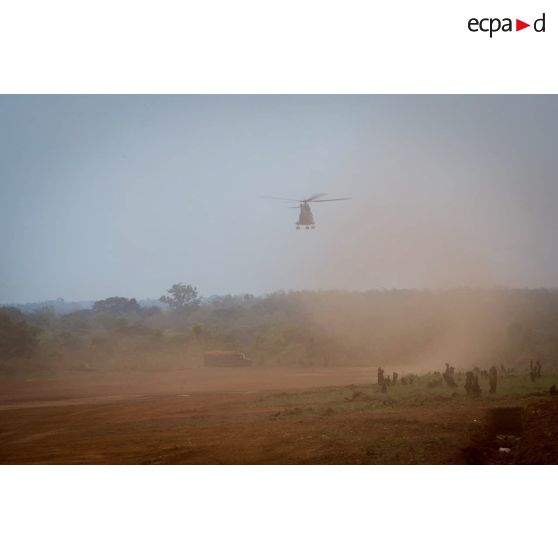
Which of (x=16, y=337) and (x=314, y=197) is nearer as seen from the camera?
(x=314, y=197)

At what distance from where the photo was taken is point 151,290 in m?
9.84

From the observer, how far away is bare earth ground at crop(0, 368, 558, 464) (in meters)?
7.82

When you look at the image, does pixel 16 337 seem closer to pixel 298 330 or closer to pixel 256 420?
pixel 256 420

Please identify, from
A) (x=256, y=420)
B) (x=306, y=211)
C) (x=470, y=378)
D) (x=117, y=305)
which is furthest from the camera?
(x=117, y=305)

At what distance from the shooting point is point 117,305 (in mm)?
10156

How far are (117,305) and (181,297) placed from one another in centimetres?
104

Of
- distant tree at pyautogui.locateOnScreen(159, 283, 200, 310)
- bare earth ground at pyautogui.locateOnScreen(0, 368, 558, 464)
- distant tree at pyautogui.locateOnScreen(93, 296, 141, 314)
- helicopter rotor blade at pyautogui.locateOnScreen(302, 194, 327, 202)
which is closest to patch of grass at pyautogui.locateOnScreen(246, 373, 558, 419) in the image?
bare earth ground at pyautogui.locateOnScreen(0, 368, 558, 464)

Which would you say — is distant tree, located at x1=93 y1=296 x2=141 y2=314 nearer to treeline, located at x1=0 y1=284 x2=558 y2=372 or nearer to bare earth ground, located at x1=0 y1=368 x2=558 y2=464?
treeline, located at x1=0 y1=284 x2=558 y2=372

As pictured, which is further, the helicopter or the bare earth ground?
the helicopter
